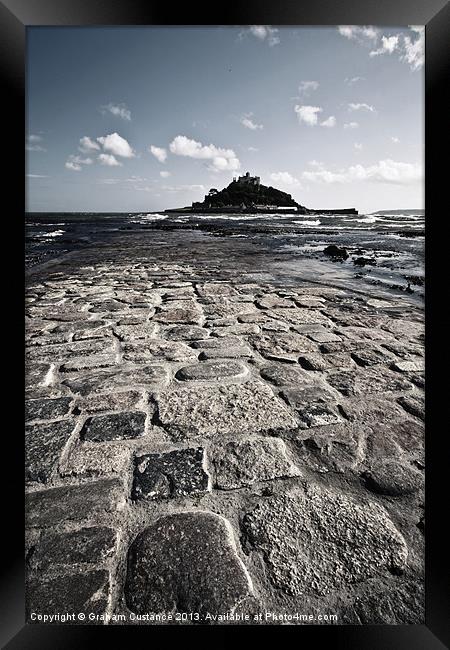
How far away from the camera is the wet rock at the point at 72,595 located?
3.51ft

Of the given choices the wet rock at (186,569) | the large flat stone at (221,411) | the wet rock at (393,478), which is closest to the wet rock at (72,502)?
the wet rock at (186,569)

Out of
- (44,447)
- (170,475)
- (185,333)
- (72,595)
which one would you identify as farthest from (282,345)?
(72,595)

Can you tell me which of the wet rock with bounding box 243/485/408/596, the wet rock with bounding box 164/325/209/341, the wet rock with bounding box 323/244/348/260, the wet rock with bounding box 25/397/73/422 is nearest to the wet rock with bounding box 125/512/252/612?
the wet rock with bounding box 243/485/408/596

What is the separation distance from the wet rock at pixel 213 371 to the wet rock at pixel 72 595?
148 cm

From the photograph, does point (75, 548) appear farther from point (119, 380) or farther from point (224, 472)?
point (119, 380)

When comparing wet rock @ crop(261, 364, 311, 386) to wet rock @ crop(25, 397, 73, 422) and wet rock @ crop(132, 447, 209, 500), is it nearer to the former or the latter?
wet rock @ crop(132, 447, 209, 500)

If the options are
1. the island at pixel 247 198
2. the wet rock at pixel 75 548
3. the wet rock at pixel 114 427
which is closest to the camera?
the wet rock at pixel 75 548

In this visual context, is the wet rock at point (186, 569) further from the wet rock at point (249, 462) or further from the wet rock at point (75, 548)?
the wet rock at point (249, 462)

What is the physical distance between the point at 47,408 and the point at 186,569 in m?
1.41

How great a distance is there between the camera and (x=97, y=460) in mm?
1716
